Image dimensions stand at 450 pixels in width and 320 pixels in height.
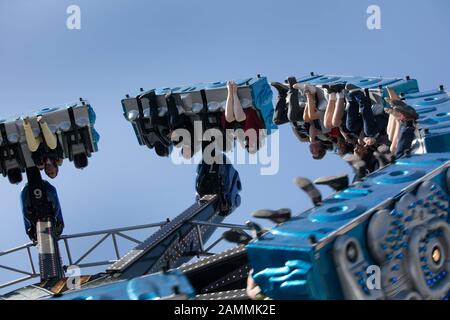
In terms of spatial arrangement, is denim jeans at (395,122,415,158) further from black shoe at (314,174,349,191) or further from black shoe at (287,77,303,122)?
black shoe at (287,77,303,122)

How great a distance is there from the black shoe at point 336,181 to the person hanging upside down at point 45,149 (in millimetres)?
7971

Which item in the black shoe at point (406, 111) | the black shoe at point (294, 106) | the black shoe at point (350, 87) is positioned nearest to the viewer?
the black shoe at point (406, 111)

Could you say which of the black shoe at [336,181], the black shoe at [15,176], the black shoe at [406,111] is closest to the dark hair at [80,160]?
the black shoe at [15,176]

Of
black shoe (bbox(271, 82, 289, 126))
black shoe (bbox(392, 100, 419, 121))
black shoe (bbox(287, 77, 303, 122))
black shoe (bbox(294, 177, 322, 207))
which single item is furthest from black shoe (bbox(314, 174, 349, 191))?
black shoe (bbox(271, 82, 289, 126))

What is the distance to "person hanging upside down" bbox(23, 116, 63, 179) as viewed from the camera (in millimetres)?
15906

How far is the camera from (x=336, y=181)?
29.5 ft

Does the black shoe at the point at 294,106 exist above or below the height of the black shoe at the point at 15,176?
above

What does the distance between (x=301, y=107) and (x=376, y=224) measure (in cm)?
798

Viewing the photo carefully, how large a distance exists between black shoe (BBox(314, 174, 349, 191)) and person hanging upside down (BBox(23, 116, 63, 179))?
26.2 feet

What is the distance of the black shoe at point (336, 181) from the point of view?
898 cm

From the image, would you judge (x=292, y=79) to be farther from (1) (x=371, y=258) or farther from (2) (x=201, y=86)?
(1) (x=371, y=258)

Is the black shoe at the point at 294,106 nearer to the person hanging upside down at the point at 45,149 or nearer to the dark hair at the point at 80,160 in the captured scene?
the dark hair at the point at 80,160
